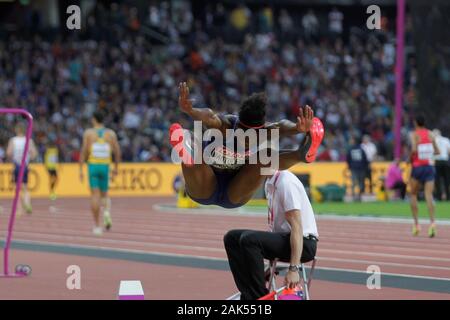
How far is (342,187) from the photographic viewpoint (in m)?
30.1

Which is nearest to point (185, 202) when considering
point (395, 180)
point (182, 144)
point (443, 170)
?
point (395, 180)

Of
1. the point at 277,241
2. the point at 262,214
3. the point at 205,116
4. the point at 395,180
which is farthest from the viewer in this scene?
the point at 395,180

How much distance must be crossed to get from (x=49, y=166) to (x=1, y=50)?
586 cm

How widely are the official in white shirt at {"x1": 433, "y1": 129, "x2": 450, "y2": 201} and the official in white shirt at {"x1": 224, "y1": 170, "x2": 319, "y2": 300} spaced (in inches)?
733

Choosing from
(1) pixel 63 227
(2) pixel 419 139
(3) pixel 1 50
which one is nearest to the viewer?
(2) pixel 419 139

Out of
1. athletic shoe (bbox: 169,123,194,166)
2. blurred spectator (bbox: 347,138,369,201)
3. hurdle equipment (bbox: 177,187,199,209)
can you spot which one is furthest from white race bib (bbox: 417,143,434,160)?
blurred spectator (bbox: 347,138,369,201)

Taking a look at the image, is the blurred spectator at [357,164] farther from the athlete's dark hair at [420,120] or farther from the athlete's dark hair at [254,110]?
the athlete's dark hair at [254,110]

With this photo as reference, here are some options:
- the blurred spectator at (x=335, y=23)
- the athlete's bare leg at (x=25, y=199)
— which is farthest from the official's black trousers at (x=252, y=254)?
the blurred spectator at (x=335, y=23)

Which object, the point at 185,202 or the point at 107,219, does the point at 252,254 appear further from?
the point at 185,202

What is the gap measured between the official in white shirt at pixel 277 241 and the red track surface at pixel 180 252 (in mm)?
1969

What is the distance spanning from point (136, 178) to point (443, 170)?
9.65 m

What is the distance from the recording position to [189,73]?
3756 cm
